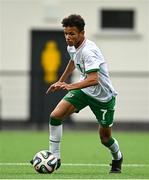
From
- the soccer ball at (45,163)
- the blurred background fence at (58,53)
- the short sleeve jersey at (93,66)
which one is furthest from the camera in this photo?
the blurred background fence at (58,53)

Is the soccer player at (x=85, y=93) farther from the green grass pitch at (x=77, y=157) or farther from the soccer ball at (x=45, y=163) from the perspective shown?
the green grass pitch at (x=77, y=157)

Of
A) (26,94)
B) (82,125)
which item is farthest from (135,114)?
(26,94)

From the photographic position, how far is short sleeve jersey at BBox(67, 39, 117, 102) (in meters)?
11.3

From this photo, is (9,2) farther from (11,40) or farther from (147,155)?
(147,155)

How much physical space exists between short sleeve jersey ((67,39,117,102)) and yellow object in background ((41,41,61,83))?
48.6 ft

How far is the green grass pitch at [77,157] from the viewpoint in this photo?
11330 millimetres

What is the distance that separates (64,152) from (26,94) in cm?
1072

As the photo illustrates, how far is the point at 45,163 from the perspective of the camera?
37.5 ft

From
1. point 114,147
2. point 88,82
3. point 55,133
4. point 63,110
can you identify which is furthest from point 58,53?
point 88,82

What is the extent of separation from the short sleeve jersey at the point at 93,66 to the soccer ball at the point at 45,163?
3.04 ft

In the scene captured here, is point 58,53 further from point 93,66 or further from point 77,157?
point 93,66

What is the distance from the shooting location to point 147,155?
1561cm

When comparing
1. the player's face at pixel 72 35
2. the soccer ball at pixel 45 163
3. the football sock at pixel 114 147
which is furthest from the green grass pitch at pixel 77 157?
the player's face at pixel 72 35

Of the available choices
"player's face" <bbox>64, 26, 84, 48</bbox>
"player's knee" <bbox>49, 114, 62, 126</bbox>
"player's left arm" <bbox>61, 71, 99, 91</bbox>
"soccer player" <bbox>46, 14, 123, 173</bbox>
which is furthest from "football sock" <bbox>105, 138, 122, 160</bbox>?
"player's face" <bbox>64, 26, 84, 48</bbox>
